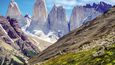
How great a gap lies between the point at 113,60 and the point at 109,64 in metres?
1.66

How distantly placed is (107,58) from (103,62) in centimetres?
153

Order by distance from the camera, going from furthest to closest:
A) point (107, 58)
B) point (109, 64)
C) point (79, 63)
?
1. point (79, 63)
2. point (107, 58)
3. point (109, 64)

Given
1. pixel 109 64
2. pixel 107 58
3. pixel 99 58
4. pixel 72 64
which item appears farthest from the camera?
pixel 72 64

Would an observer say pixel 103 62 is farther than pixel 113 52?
No

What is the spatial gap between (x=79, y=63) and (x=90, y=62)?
5.53 m

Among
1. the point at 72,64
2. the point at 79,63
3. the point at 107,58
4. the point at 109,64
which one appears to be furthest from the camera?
the point at 72,64

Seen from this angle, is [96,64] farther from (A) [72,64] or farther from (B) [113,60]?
(A) [72,64]

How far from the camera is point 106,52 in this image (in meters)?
51.1

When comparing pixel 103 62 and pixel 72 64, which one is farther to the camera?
pixel 72 64

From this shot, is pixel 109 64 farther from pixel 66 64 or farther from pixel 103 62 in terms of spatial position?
pixel 66 64

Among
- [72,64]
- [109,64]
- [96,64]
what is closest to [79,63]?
[72,64]

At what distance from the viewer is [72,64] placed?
60.4 meters

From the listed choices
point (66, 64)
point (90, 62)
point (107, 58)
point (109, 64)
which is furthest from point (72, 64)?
point (109, 64)

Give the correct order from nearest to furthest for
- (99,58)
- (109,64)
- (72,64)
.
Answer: (109,64)
(99,58)
(72,64)
